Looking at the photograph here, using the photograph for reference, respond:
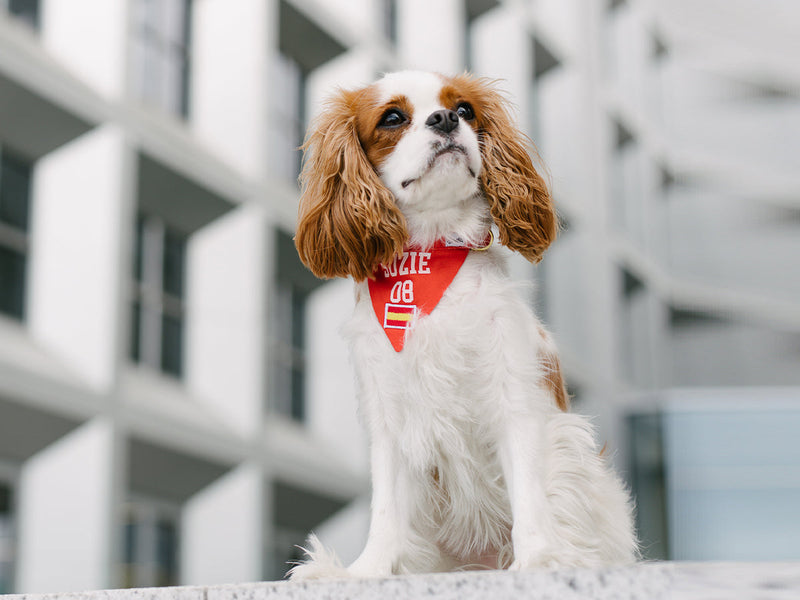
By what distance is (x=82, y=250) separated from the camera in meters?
6.16

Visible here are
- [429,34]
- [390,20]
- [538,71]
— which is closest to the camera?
[429,34]

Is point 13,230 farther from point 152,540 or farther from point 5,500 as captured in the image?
Answer: point 152,540

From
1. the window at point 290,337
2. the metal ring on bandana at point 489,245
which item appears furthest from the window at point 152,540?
the metal ring on bandana at point 489,245

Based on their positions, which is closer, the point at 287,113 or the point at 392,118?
the point at 392,118

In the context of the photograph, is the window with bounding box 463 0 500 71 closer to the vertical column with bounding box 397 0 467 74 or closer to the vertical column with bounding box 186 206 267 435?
the vertical column with bounding box 397 0 467 74

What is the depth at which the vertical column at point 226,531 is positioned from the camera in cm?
721

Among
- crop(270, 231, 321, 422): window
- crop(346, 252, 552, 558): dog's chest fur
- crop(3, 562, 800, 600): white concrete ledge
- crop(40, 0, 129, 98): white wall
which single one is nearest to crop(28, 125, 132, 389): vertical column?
crop(40, 0, 129, 98): white wall

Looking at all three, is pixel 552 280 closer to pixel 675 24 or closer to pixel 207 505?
pixel 207 505

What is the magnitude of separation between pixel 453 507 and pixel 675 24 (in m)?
25.4

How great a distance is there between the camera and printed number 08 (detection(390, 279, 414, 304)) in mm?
1611

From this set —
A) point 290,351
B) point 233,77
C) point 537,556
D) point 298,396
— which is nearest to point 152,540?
point 298,396

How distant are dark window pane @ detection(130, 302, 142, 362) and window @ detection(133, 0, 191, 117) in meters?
1.62

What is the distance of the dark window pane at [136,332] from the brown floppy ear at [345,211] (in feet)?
20.4

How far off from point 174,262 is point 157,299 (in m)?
0.38
